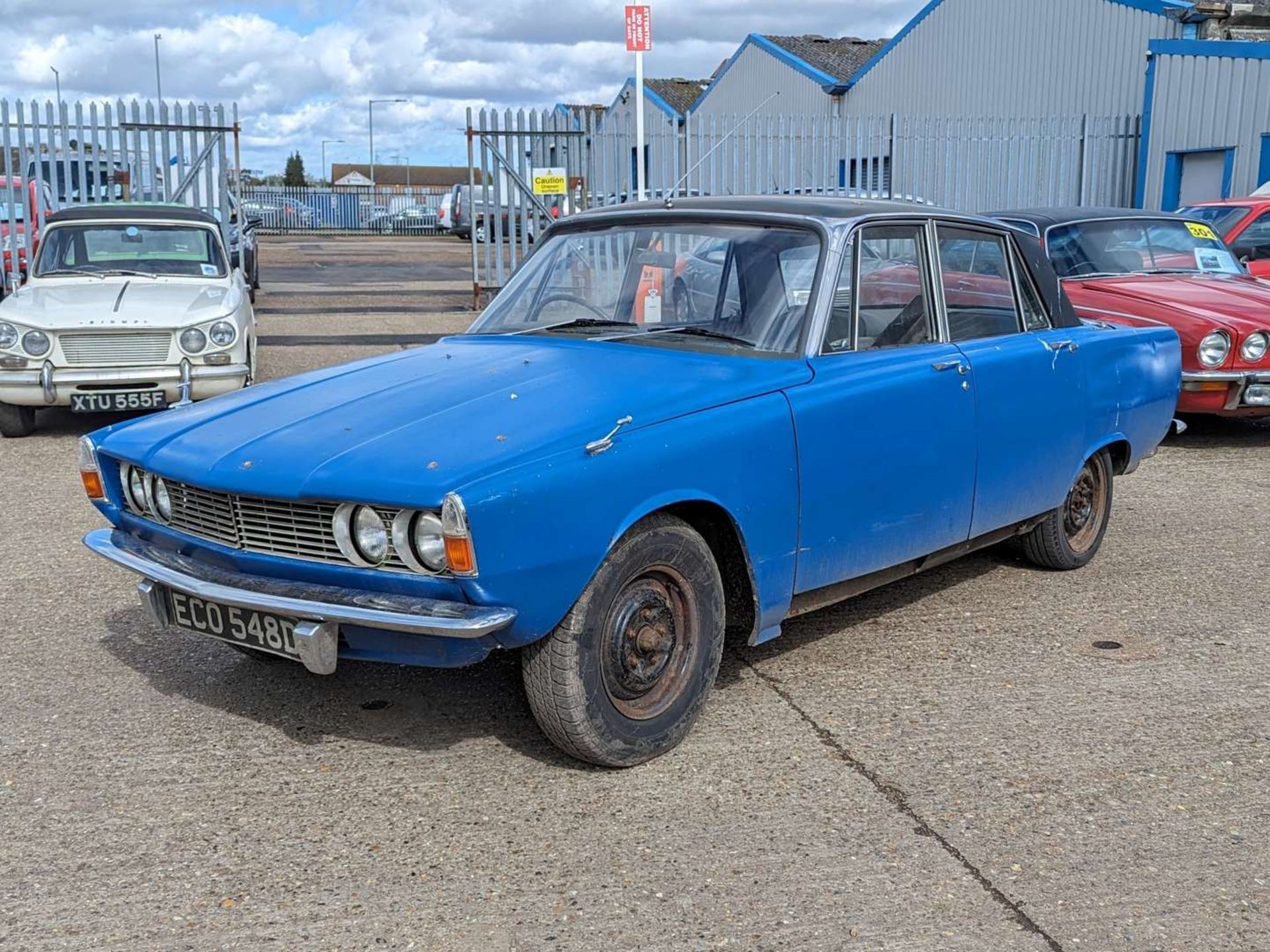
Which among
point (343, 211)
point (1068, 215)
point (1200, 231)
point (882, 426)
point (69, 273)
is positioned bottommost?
point (343, 211)

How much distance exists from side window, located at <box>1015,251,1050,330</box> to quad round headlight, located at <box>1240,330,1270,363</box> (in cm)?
369

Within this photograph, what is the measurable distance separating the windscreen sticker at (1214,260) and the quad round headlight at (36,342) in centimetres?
833

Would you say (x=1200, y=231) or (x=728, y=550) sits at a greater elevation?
(x=1200, y=231)

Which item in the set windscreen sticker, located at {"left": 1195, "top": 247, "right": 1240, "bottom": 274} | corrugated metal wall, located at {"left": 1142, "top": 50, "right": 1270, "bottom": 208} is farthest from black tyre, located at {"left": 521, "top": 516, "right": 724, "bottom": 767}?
corrugated metal wall, located at {"left": 1142, "top": 50, "right": 1270, "bottom": 208}

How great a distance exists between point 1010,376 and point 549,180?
11.1 m

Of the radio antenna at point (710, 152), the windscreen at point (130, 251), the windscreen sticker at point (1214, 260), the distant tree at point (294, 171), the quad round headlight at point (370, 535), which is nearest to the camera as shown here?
the quad round headlight at point (370, 535)

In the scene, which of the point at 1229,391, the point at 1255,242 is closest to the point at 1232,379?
the point at 1229,391

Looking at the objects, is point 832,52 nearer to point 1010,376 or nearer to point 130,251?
point 130,251

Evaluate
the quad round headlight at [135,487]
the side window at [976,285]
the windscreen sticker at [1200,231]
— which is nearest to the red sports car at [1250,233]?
the windscreen sticker at [1200,231]

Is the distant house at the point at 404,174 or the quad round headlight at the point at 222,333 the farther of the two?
the distant house at the point at 404,174

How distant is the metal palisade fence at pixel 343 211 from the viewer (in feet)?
162

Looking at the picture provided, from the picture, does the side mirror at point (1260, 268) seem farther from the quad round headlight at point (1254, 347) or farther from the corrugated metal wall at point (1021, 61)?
the corrugated metal wall at point (1021, 61)

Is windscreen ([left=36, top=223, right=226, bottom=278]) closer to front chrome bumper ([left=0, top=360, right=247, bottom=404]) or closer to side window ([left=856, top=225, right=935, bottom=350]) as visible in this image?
front chrome bumper ([left=0, top=360, right=247, bottom=404])

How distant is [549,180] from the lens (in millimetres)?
15289
